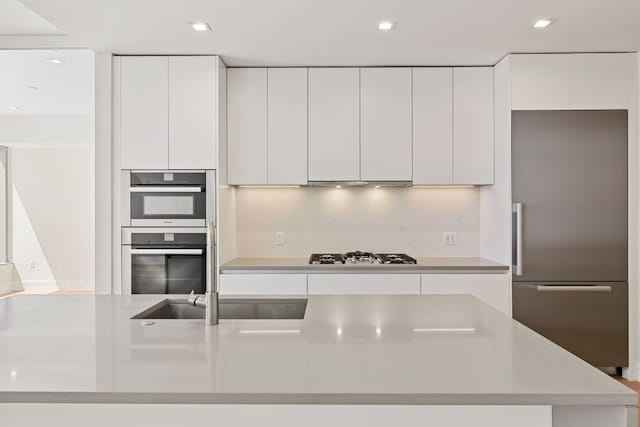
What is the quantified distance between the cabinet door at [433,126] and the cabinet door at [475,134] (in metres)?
0.06

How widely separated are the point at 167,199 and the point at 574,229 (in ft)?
9.91

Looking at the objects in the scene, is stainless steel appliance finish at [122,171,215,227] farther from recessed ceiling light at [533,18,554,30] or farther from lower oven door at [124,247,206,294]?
recessed ceiling light at [533,18,554,30]

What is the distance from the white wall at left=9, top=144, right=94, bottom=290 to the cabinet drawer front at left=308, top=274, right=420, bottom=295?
5.57 m

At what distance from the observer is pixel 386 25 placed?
3.07 m

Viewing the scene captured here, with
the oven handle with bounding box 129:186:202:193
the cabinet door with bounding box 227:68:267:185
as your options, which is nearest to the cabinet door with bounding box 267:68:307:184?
the cabinet door with bounding box 227:68:267:185

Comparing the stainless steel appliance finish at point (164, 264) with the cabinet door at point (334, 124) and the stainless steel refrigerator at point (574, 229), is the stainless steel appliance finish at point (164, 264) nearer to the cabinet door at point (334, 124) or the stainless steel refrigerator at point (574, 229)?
the cabinet door at point (334, 124)

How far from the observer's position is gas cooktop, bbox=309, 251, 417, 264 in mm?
3814

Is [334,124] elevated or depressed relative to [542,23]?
depressed

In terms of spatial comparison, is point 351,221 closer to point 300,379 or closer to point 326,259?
point 326,259

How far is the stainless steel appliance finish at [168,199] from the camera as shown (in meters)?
3.68

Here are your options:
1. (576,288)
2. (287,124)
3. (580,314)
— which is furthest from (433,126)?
(580,314)

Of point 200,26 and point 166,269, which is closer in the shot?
point 200,26

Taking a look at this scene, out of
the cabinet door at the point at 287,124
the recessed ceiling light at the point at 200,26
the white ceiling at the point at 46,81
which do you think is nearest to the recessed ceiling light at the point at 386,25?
the cabinet door at the point at 287,124

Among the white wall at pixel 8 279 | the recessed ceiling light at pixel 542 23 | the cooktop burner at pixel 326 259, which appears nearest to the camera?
the recessed ceiling light at pixel 542 23
